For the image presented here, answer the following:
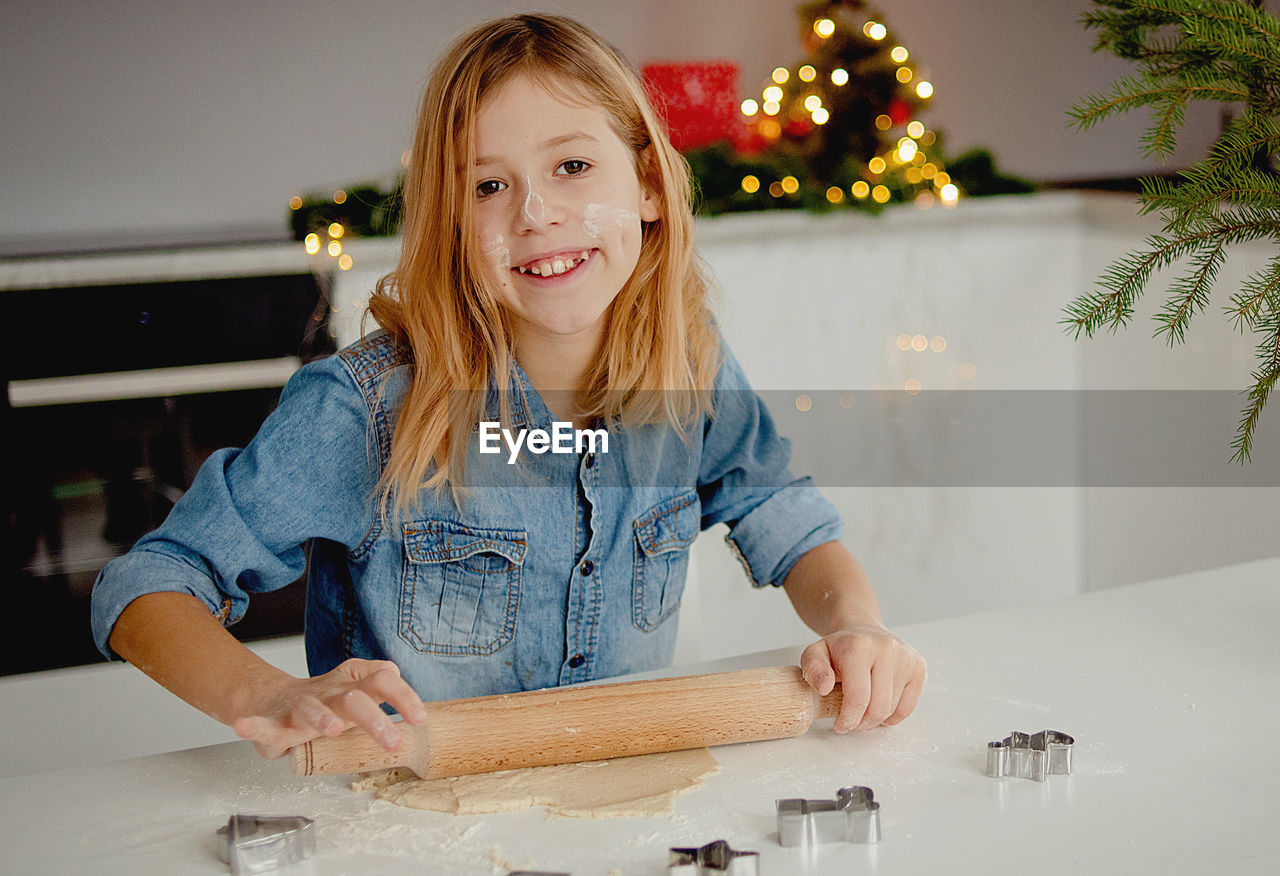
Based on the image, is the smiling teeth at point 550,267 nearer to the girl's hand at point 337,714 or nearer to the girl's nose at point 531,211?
the girl's nose at point 531,211

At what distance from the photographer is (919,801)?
674mm

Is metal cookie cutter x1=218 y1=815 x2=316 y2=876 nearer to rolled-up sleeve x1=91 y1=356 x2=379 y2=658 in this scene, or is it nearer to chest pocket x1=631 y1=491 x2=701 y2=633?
rolled-up sleeve x1=91 y1=356 x2=379 y2=658

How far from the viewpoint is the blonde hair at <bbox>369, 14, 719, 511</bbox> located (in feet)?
3.19

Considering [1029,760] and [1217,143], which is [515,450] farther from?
[1217,143]

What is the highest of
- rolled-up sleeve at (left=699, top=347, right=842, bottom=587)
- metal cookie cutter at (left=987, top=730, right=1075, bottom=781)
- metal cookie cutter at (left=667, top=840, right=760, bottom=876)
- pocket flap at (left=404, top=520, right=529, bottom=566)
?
rolled-up sleeve at (left=699, top=347, right=842, bottom=587)

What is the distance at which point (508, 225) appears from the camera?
98 centimetres

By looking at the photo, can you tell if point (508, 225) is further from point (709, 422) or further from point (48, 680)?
point (48, 680)

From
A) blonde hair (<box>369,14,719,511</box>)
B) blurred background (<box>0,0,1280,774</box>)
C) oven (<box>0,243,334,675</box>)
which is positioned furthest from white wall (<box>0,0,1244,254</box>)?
blonde hair (<box>369,14,719,511</box>)

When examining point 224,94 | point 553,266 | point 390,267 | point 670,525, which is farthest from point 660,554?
point 224,94

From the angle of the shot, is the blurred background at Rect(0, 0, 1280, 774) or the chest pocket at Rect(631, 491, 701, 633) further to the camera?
the blurred background at Rect(0, 0, 1280, 774)

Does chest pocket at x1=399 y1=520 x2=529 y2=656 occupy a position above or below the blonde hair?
below

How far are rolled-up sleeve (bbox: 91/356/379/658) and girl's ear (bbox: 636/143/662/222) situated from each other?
33cm

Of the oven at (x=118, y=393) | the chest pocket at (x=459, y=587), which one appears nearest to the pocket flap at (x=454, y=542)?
the chest pocket at (x=459, y=587)

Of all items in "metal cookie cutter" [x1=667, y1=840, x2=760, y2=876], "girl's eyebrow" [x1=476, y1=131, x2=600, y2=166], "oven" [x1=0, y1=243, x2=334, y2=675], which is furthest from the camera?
"oven" [x1=0, y1=243, x2=334, y2=675]
